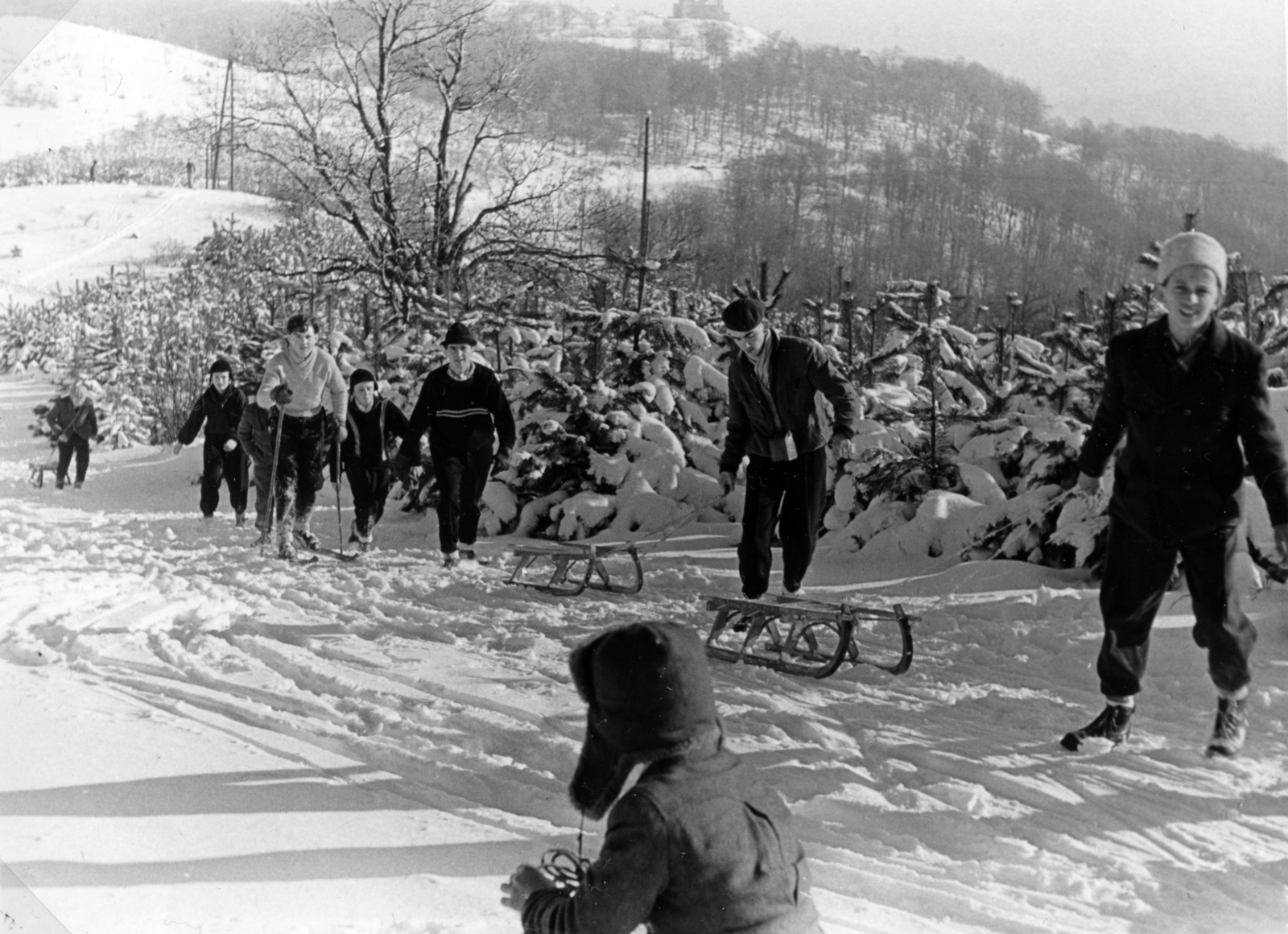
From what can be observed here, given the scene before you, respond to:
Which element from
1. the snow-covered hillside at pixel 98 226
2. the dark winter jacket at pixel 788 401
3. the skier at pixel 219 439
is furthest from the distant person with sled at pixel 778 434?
the skier at pixel 219 439

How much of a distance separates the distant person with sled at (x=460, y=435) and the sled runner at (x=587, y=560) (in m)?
0.11

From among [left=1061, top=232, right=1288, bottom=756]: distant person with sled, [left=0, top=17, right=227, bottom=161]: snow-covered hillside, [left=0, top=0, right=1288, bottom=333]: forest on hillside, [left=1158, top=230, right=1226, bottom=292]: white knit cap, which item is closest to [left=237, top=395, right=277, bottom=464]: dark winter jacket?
[left=0, top=17, right=227, bottom=161]: snow-covered hillside

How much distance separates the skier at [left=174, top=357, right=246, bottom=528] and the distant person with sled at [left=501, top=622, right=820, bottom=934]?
3.65ft

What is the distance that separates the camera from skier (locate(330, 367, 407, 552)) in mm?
2016

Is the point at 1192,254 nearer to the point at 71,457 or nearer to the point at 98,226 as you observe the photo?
the point at 98,226

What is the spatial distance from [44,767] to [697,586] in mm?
1356

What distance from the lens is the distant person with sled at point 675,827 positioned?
1.52 m

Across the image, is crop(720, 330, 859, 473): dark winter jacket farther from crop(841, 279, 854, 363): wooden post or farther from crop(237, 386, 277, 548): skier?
crop(237, 386, 277, 548): skier

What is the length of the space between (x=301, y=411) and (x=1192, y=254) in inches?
60.0

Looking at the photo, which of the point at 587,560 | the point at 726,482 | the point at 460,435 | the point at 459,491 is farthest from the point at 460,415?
the point at 726,482

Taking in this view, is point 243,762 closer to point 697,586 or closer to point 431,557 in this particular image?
point 431,557

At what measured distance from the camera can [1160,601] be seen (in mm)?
1717

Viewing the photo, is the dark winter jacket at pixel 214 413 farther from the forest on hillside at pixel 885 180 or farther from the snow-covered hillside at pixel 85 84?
the forest on hillside at pixel 885 180

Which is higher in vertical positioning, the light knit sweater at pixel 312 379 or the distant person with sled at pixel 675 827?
the light knit sweater at pixel 312 379
